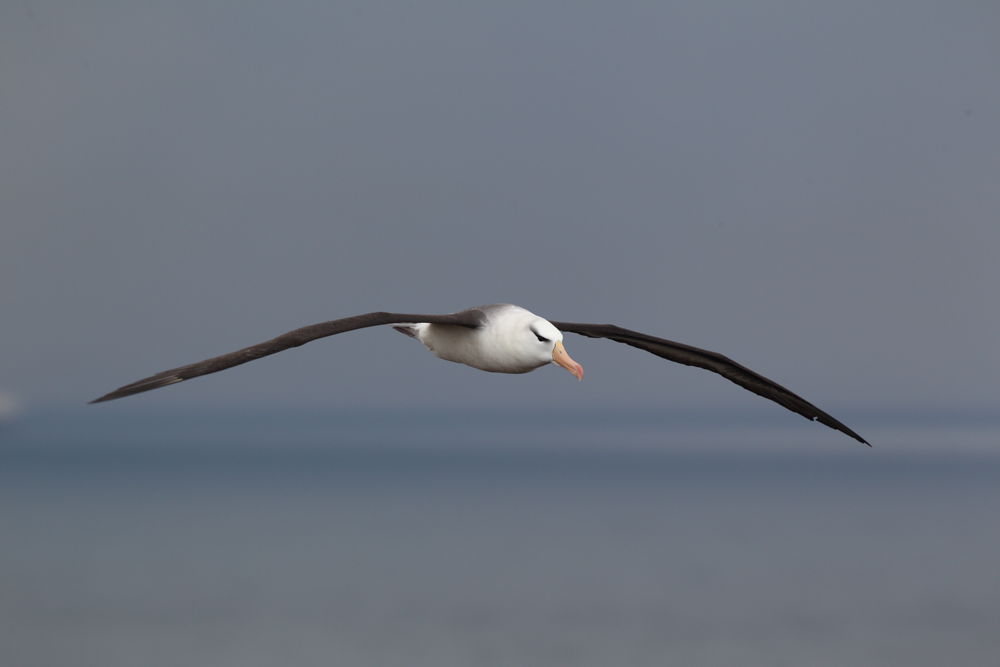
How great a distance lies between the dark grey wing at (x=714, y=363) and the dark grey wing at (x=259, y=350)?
92.9 inches

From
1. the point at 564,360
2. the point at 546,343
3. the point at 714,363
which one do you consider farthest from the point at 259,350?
the point at 714,363

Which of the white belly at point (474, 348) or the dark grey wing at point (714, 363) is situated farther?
the dark grey wing at point (714, 363)

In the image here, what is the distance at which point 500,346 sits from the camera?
766 centimetres

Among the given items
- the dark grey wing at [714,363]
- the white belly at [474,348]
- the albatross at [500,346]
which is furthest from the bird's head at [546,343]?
the dark grey wing at [714,363]

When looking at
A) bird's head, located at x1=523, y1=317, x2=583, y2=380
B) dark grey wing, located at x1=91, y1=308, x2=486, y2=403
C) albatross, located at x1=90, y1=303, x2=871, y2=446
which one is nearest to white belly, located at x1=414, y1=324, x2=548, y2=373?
albatross, located at x1=90, y1=303, x2=871, y2=446

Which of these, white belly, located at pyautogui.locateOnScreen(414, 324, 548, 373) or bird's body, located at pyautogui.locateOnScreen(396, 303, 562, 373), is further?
white belly, located at pyautogui.locateOnScreen(414, 324, 548, 373)

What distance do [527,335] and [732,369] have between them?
3033 millimetres

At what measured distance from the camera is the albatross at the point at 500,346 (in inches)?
233

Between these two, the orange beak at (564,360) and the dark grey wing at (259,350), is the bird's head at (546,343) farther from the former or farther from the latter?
the dark grey wing at (259,350)

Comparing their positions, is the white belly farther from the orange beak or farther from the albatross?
the orange beak

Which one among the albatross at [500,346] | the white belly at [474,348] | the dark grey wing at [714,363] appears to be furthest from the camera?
the dark grey wing at [714,363]

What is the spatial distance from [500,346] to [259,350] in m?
2.34

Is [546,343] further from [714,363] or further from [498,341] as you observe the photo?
[714,363]

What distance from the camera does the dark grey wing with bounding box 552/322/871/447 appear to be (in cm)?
873
